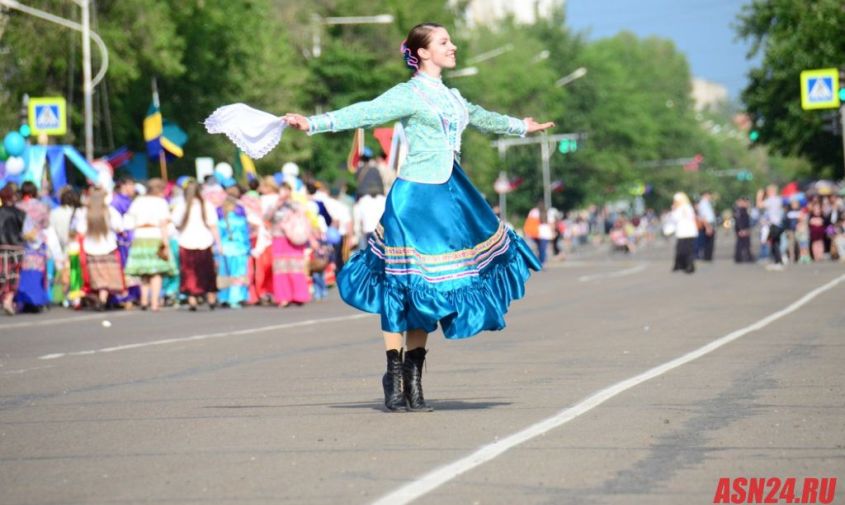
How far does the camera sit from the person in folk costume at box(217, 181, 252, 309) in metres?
25.7

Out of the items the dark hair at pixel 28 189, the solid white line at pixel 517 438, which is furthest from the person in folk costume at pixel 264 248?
the solid white line at pixel 517 438

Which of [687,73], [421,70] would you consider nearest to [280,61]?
[421,70]

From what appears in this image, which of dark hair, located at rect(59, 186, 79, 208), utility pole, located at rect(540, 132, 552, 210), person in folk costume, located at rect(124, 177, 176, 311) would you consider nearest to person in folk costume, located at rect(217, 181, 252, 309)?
person in folk costume, located at rect(124, 177, 176, 311)

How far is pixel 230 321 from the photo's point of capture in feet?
70.2

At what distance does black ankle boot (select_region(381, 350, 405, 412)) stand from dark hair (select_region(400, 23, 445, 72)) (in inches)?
62.2

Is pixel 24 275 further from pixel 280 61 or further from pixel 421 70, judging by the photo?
pixel 280 61

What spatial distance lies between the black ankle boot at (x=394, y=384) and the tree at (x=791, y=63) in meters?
48.7

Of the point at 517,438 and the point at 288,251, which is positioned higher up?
the point at 288,251

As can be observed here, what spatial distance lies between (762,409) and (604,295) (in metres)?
16.1

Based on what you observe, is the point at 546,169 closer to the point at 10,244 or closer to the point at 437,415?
the point at 10,244

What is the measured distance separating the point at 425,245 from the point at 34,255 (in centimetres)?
1646

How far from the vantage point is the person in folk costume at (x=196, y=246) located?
25047 mm

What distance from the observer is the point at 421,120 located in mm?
10266

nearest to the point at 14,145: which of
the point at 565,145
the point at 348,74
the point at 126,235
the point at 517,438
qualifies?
the point at 126,235
